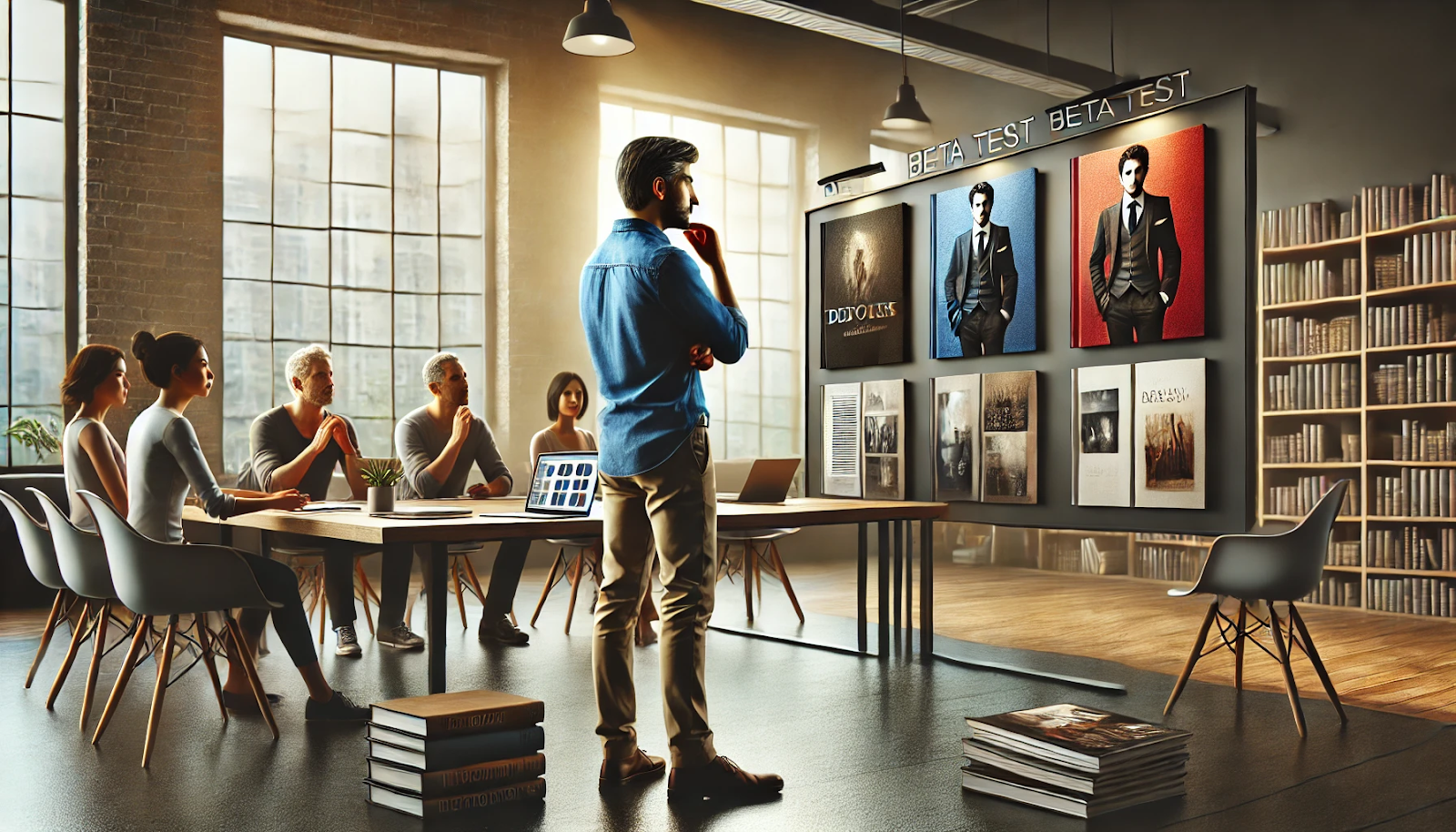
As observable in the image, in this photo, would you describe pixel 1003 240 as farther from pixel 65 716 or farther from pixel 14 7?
pixel 14 7

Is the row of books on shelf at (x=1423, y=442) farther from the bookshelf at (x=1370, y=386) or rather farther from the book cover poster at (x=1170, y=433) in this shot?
the book cover poster at (x=1170, y=433)

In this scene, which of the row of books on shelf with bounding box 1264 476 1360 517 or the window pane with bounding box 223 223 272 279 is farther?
the window pane with bounding box 223 223 272 279

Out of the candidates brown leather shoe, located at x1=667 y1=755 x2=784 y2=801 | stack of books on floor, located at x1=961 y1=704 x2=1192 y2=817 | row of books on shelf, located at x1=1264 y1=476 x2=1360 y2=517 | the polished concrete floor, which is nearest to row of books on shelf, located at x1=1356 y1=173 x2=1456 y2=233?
row of books on shelf, located at x1=1264 y1=476 x2=1360 y2=517

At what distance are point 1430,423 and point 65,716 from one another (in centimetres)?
755

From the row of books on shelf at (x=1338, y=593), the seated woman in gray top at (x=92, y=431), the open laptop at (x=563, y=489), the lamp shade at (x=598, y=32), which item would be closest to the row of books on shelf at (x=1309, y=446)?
the row of books on shelf at (x=1338, y=593)

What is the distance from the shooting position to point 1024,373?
5047 mm

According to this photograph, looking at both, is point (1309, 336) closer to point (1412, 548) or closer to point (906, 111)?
point (1412, 548)

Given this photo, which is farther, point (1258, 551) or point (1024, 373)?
point (1024, 373)

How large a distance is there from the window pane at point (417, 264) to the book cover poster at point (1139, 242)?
588cm

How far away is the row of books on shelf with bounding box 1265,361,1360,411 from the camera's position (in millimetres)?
7594

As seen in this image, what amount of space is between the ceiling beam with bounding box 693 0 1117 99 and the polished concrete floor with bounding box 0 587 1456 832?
513cm

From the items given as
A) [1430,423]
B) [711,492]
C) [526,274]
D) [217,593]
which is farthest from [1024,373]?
[526,274]

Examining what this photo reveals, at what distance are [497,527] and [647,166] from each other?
44.5 inches

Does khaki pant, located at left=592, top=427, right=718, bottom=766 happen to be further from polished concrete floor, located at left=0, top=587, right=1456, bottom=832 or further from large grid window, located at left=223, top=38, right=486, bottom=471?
large grid window, located at left=223, top=38, right=486, bottom=471
